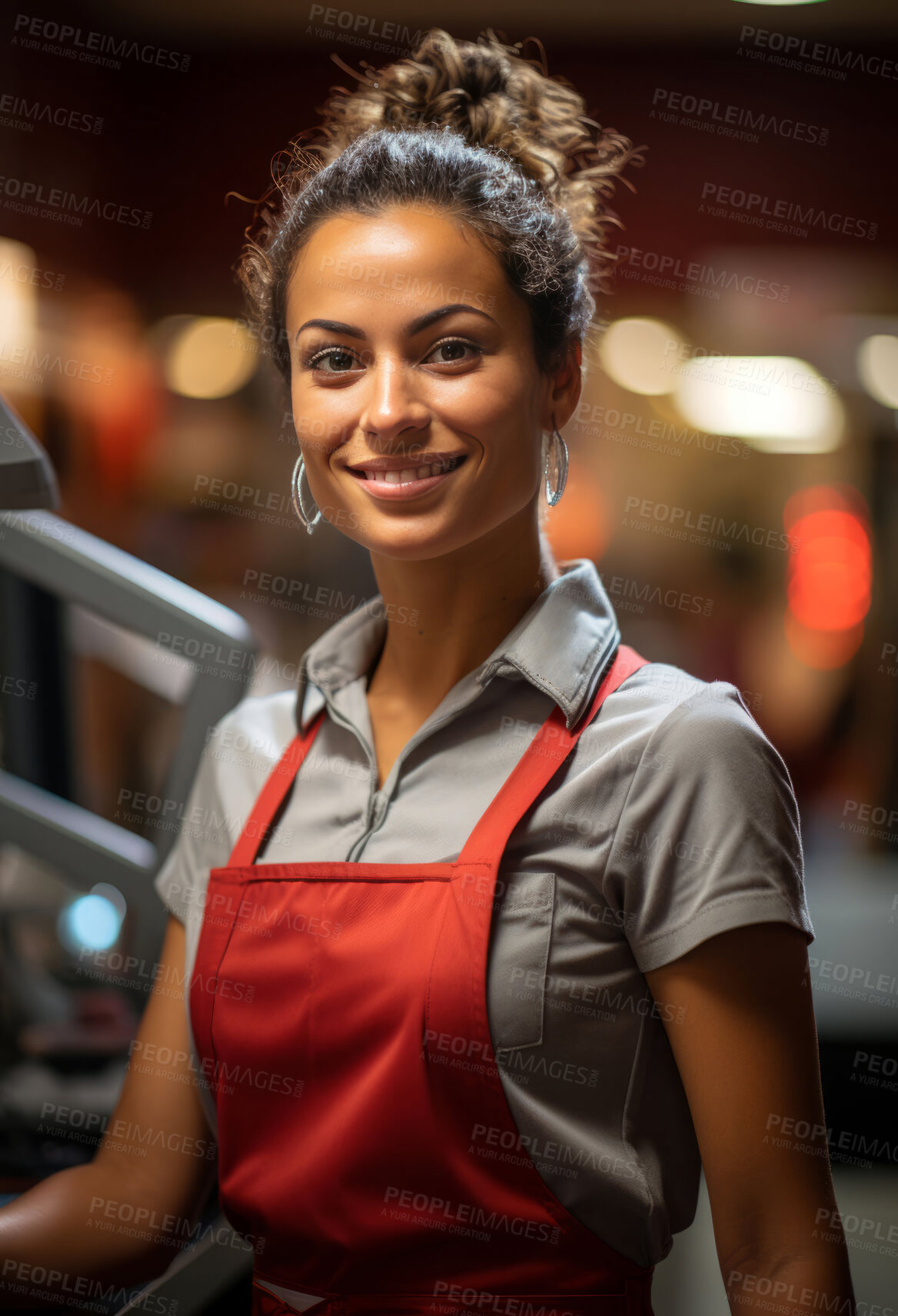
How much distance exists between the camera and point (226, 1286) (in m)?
1.32

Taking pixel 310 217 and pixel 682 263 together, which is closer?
pixel 310 217

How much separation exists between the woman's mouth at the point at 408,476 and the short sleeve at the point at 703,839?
0.31 m

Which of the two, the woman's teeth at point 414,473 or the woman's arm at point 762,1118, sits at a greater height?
the woman's teeth at point 414,473

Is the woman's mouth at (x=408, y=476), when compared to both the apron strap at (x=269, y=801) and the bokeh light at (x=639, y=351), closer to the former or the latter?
the apron strap at (x=269, y=801)

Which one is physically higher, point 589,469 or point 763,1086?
point 589,469

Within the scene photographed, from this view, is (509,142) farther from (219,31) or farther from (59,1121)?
(219,31)

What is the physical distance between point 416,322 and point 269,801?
0.54 m

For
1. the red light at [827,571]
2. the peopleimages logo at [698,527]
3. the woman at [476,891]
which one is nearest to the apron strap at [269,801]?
the woman at [476,891]

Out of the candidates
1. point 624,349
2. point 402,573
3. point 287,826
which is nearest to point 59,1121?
point 287,826

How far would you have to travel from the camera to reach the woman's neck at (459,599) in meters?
1.13

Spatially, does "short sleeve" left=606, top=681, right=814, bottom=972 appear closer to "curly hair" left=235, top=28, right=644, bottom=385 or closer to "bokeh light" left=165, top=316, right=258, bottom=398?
"curly hair" left=235, top=28, right=644, bottom=385

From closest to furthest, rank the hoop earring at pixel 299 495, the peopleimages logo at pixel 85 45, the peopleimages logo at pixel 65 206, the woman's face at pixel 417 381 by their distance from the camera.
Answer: the woman's face at pixel 417 381, the hoop earring at pixel 299 495, the peopleimages logo at pixel 85 45, the peopleimages logo at pixel 65 206

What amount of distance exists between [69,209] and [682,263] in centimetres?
206

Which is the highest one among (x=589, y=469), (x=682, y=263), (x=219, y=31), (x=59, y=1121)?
(x=219, y=31)
